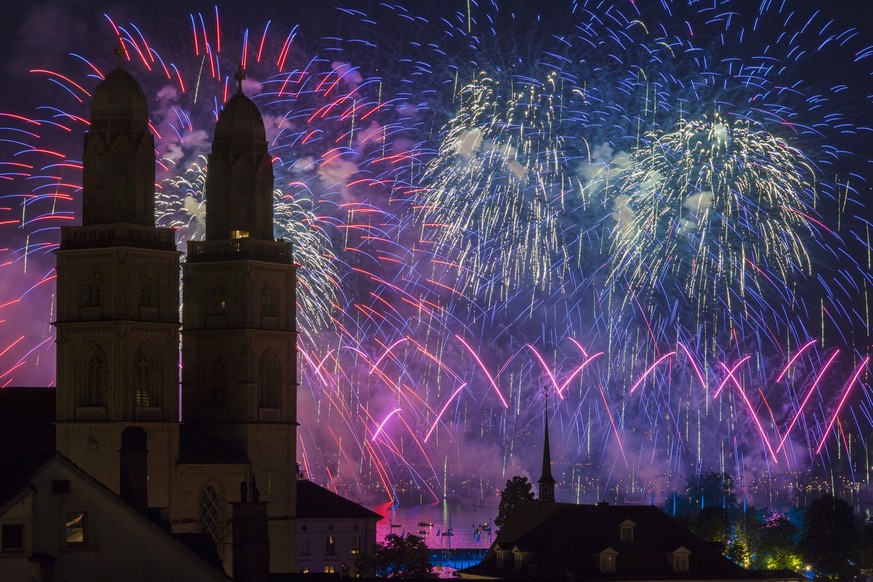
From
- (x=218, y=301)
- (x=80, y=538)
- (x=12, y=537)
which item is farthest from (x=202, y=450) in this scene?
(x=12, y=537)

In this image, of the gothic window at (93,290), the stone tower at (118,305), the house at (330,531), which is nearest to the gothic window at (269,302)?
the stone tower at (118,305)

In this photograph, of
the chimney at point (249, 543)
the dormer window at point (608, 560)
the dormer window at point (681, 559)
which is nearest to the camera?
the chimney at point (249, 543)

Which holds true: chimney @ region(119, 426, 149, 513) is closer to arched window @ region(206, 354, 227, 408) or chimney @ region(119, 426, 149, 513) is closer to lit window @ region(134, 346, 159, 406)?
lit window @ region(134, 346, 159, 406)

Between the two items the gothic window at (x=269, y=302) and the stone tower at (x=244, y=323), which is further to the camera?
the gothic window at (x=269, y=302)

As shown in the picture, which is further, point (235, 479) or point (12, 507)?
point (235, 479)

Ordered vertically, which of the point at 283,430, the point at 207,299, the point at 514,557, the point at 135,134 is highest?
the point at 135,134

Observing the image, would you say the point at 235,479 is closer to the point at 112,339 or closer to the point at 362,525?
the point at 112,339

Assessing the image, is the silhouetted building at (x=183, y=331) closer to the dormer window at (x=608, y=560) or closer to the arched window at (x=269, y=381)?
the arched window at (x=269, y=381)

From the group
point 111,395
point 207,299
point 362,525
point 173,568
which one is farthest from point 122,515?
point 362,525
